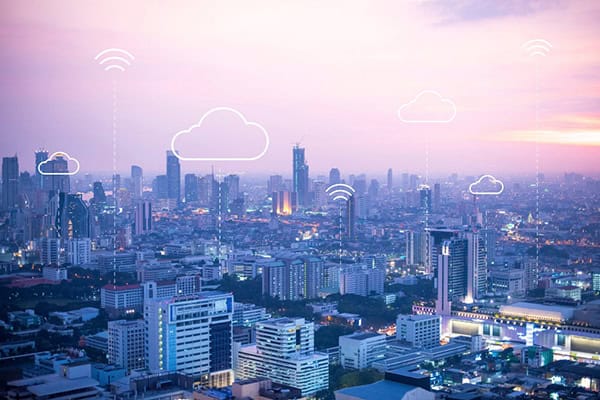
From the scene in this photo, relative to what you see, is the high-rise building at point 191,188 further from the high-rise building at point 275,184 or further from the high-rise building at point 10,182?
the high-rise building at point 10,182

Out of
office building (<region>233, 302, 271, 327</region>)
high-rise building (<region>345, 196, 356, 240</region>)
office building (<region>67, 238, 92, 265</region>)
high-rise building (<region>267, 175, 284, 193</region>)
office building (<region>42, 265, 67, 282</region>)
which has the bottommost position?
office building (<region>233, 302, 271, 327</region>)

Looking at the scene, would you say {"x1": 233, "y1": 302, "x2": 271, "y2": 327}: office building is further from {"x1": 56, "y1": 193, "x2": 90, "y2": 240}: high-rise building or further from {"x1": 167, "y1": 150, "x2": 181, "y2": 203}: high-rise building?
{"x1": 167, "y1": 150, "x2": 181, "y2": 203}: high-rise building

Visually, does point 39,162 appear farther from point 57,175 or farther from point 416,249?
point 416,249

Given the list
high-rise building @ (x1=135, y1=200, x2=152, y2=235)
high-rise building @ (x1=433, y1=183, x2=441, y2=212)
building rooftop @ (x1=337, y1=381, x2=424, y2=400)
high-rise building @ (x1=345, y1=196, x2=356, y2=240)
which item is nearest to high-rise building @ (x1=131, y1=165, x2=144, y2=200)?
high-rise building @ (x1=135, y1=200, x2=152, y2=235)

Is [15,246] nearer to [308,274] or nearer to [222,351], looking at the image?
[308,274]

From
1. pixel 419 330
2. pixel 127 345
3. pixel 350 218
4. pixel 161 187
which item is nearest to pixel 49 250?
pixel 161 187

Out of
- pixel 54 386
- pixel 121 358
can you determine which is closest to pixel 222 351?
pixel 121 358
